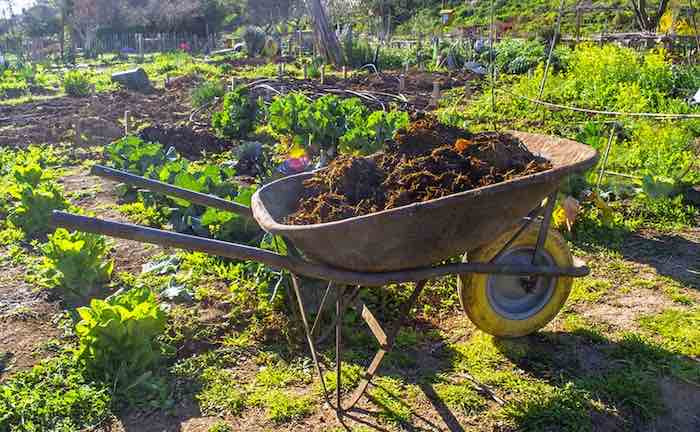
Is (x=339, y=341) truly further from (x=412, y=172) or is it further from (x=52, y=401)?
(x=52, y=401)

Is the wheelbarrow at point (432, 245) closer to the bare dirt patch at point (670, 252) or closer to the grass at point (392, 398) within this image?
the grass at point (392, 398)

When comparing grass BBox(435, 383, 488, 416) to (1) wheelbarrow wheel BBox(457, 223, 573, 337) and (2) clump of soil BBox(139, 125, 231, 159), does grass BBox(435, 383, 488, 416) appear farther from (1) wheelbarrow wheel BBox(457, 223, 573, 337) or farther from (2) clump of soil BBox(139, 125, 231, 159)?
(2) clump of soil BBox(139, 125, 231, 159)

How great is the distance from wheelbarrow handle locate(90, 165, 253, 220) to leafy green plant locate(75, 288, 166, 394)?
25.8 inches

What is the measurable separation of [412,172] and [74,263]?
7.95 feet

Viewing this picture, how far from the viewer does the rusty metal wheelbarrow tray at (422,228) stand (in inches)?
90.5

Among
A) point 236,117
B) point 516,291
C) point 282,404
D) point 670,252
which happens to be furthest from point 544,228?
→ point 236,117

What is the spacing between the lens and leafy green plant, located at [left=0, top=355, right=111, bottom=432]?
2.84 meters

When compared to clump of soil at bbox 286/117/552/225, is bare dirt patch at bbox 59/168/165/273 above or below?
below

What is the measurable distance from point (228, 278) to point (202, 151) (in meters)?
4.03

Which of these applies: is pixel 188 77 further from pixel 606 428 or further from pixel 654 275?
pixel 606 428

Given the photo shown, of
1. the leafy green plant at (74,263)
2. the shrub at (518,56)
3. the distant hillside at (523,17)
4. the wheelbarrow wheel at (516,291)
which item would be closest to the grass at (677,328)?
the wheelbarrow wheel at (516,291)

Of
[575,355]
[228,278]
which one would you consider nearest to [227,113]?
[228,278]

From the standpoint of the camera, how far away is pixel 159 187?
2959mm

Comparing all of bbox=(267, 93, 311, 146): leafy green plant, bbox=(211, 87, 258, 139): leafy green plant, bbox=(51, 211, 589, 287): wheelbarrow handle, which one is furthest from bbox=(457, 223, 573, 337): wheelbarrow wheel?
bbox=(211, 87, 258, 139): leafy green plant
